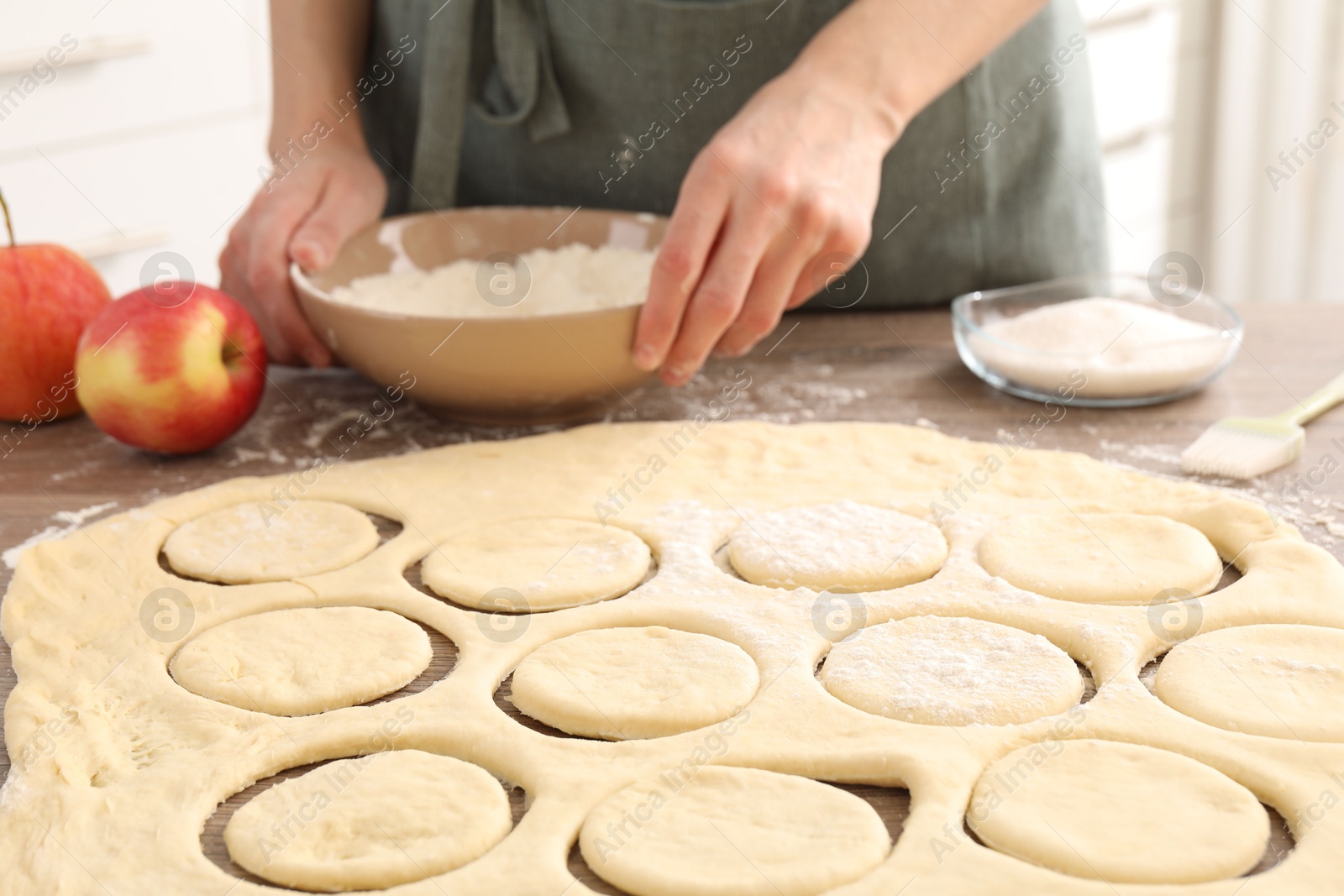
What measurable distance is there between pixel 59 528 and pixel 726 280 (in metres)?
0.74

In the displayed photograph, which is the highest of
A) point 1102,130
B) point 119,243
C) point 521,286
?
point 521,286

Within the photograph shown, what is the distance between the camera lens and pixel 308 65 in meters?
1.74

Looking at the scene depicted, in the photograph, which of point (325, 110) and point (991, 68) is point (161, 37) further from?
point (991, 68)

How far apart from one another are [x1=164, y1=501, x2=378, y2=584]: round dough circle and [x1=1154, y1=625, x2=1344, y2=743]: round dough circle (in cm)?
74

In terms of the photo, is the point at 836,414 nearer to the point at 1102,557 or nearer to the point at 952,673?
the point at 1102,557

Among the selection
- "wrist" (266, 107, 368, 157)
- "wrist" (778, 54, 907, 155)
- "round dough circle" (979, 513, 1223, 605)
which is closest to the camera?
"round dough circle" (979, 513, 1223, 605)

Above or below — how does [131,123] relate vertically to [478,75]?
below

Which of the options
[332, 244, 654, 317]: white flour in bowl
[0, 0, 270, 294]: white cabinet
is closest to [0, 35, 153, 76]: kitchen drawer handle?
[0, 0, 270, 294]: white cabinet

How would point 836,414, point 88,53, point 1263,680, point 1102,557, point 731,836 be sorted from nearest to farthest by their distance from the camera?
1. point 731,836
2. point 1263,680
3. point 1102,557
4. point 836,414
5. point 88,53

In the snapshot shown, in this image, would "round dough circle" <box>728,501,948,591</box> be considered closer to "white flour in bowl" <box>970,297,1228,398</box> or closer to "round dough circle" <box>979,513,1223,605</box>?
"round dough circle" <box>979,513,1223,605</box>

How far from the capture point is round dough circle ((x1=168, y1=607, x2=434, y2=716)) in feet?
3.03

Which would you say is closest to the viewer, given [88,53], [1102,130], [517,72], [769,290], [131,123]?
[769,290]

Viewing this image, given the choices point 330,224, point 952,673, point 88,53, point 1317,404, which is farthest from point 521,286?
point 88,53

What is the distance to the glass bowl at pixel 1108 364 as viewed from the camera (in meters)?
1.43
